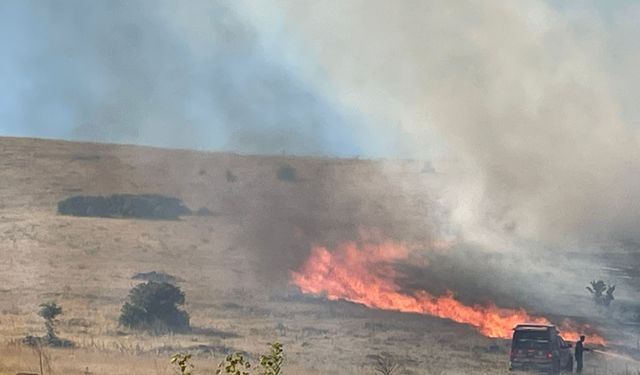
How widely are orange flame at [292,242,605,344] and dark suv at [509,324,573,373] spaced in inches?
250

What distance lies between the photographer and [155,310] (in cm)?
4572

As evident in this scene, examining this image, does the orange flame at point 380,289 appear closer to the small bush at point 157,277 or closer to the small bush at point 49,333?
the small bush at point 157,277

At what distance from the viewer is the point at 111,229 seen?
205 ft

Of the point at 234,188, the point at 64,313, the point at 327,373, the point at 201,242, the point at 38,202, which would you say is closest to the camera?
the point at 327,373

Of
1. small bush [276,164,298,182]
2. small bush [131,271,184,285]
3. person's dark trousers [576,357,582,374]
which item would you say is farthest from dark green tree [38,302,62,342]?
small bush [276,164,298,182]

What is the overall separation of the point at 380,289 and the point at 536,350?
1319 centimetres

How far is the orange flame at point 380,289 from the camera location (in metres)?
46.9

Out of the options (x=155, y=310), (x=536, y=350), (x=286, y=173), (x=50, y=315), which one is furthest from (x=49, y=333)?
(x=286, y=173)

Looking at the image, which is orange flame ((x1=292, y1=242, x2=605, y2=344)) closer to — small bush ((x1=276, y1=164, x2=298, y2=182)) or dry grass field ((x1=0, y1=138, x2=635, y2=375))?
dry grass field ((x1=0, y1=138, x2=635, y2=375))

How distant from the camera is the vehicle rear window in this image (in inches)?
1524

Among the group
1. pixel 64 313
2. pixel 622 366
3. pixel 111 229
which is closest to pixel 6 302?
pixel 64 313

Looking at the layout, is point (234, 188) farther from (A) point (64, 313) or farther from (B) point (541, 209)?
(A) point (64, 313)

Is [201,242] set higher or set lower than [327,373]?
higher

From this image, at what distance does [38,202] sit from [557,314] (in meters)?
35.5
